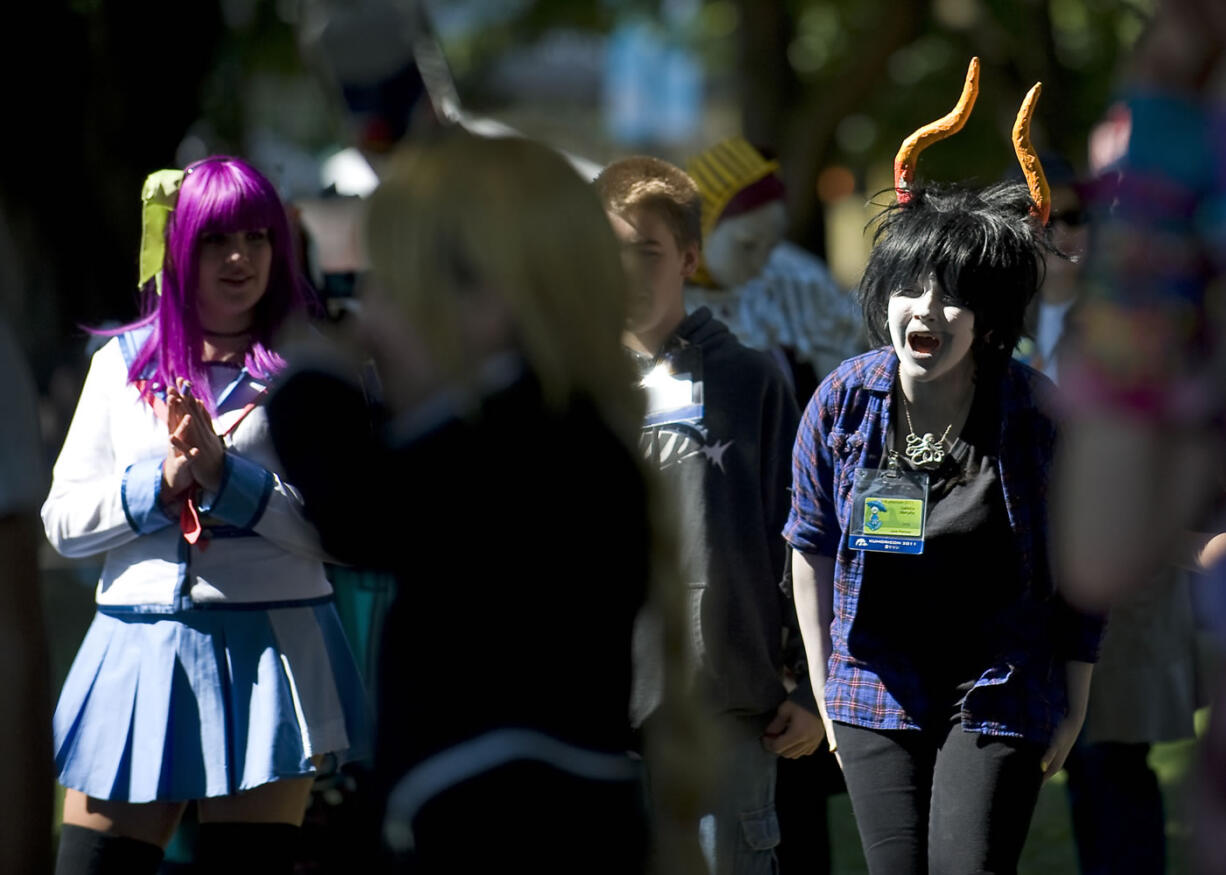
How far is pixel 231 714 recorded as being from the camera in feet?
12.2

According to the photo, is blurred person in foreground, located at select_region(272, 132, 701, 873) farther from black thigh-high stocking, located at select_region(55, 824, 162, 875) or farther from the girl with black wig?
black thigh-high stocking, located at select_region(55, 824, 162, 875)

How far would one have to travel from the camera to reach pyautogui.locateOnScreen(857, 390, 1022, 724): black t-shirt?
350 cm

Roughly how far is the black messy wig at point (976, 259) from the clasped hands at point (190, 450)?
1403 millimetres

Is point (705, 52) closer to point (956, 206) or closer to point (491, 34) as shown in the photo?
point (491, 34)

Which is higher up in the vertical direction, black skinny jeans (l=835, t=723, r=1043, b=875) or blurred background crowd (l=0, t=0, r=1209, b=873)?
blurred background crowd (l=0, t=0, r=1209, b=873)

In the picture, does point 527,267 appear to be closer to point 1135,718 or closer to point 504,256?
point 504,256

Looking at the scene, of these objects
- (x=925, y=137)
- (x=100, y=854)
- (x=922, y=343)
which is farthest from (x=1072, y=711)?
(x=100, y=854)

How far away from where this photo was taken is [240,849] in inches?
147

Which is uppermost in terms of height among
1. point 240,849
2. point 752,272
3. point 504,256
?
point 752,272

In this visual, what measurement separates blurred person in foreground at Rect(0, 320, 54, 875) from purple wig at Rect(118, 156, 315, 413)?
46.8 inches

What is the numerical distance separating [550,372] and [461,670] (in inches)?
15.2

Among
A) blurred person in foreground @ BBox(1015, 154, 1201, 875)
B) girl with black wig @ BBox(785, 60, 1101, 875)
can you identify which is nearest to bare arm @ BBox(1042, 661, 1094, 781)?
girl with black wig @ BBox(785, 60, 1101, 875)

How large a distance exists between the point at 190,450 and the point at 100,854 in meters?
0.85

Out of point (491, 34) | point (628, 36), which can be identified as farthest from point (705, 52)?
point (491, 34)
